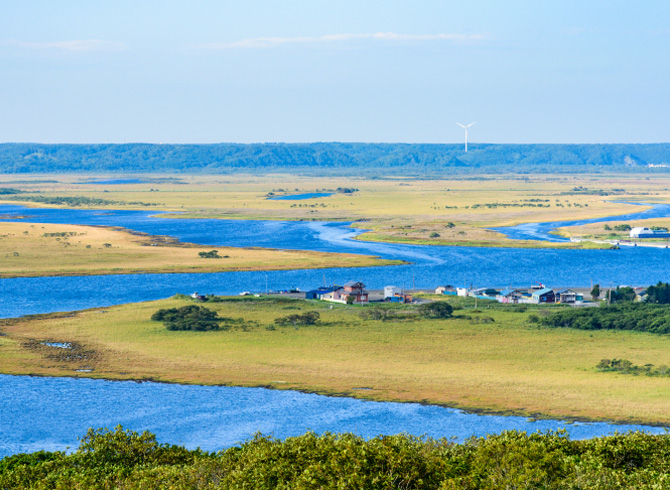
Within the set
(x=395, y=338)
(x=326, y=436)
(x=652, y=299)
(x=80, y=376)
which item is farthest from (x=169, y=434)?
(x=652, y=299)

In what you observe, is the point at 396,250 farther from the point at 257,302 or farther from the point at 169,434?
the point at 169,434

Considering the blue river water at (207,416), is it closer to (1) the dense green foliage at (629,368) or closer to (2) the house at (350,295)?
(1) the dense green foliage at (629,368)

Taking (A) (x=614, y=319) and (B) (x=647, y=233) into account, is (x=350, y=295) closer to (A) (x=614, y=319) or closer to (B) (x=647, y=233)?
(A) (x=614, y=319)

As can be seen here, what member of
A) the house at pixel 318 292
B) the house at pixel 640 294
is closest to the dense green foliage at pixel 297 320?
the house at pixel 318 292

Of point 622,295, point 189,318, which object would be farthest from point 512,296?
point 189,318

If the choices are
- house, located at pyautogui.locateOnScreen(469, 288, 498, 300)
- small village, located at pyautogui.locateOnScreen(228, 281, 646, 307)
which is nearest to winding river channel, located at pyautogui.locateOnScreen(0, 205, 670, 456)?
small village, located at pyautogui.locateOnScreen(228, 281, 646, 307)

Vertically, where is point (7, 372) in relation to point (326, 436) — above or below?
below
